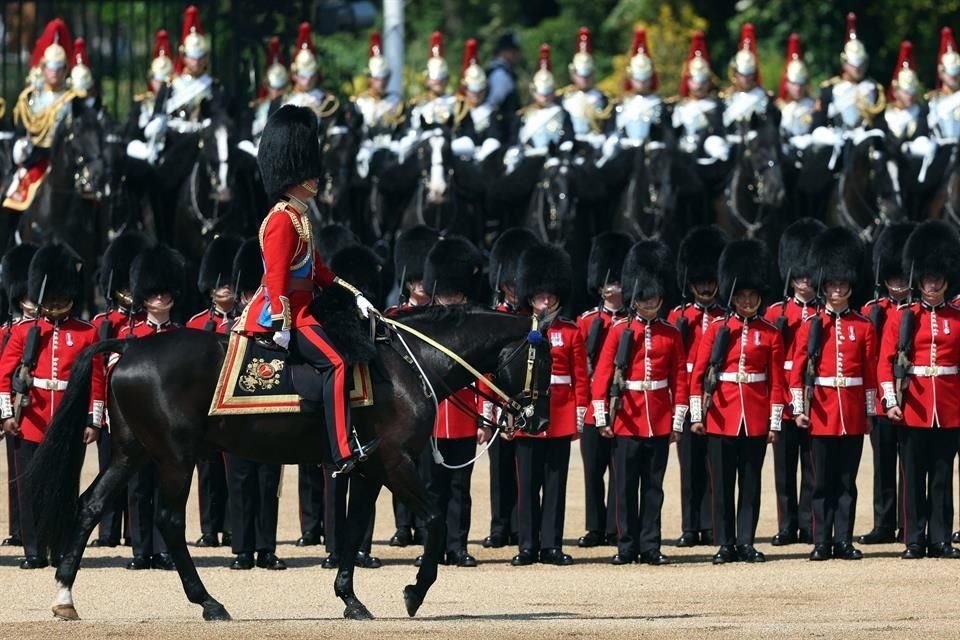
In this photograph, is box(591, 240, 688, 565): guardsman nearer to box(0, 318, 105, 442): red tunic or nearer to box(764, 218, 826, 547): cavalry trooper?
box(764, 218, 826, 547): cavalry trooper

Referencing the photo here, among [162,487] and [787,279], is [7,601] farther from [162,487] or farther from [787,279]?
[787,279]

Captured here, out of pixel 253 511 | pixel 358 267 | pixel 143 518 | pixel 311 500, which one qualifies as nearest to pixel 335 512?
pixel 253 511

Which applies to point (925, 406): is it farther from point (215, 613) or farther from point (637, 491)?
point (215, 613)

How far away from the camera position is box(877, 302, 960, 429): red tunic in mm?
11984

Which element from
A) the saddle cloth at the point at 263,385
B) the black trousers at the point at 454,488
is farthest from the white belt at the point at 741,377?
the saddle cloth at the point at 263,385

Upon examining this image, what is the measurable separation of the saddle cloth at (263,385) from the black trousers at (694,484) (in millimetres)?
3023

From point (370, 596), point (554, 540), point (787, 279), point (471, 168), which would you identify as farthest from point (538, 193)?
point (370, 596)

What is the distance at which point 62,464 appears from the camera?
10.1 meters

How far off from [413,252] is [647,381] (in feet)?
6.95

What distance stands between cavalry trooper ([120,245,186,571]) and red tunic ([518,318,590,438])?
167 cm

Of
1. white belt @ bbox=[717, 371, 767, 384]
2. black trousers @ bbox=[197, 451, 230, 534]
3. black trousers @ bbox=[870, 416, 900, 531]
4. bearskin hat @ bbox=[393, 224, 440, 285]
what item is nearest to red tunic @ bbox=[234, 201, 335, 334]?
black trousers @ bbox=[197, 451, 230, 534]

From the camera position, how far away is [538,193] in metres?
18.4

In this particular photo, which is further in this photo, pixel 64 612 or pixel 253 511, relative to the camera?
pixel 253 511

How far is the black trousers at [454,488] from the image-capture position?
11.9m
